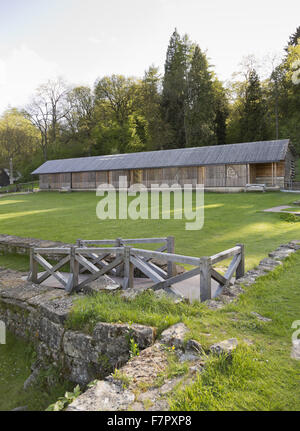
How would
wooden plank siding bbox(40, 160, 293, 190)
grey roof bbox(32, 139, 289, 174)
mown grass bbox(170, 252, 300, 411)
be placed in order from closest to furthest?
mown grass bbox(170, 252, 300, 411) → grey roof bbox(32, 139, 289, 174) → wooden plank siding bbox(40, 160, 293, 190)

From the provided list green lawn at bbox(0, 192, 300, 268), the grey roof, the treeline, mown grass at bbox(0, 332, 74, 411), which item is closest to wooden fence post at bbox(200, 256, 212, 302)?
mown grass at bbox(0, 332, 74, 411)

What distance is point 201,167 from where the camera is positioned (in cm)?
3134

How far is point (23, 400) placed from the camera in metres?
4.69

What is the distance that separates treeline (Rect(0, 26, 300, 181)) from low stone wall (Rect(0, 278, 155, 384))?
141 feet

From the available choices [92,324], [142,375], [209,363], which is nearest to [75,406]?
[142,375]

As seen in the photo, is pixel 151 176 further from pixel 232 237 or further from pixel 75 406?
pixel 75 406

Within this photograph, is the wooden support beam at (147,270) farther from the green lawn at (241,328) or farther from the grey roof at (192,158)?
the grey roof at (192,158)

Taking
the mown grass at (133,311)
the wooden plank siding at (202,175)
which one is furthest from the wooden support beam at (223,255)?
the wooden plank siding at (202,175)

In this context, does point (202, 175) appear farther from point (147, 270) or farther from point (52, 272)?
point (147, 270)

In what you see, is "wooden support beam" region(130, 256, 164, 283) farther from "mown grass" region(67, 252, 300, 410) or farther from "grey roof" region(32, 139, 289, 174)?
"grey roof" region(32, 139, 289, 174)

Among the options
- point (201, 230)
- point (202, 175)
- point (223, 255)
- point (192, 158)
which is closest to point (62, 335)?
point (223, 255)

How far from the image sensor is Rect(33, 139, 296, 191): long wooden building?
28172 millimetres

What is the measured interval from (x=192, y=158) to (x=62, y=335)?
29.0m
